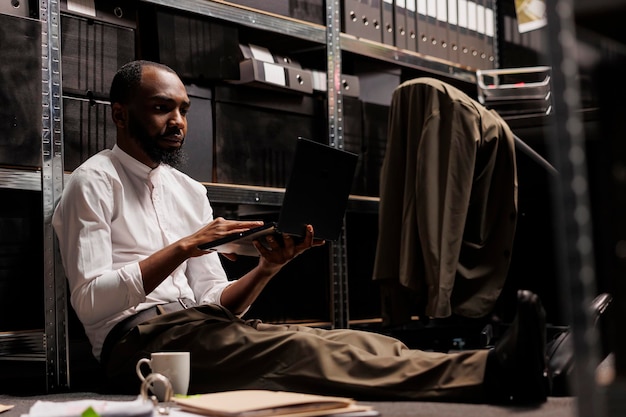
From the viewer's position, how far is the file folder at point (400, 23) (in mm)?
2918

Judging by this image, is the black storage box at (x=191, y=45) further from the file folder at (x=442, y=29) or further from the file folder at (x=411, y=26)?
the file folder at (x=442, y=29)

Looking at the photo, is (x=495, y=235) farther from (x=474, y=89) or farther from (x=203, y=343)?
(x=474, y=89)

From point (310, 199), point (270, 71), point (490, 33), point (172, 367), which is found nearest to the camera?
point (172, 367)

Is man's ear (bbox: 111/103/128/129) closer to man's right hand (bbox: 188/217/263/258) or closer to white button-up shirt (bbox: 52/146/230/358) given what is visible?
white button-up shirt (bbox: 52/146/230/358)

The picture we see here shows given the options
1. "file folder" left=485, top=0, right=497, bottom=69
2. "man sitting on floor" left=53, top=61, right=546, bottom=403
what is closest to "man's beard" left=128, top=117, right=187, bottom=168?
"man sitting on floor" left=53, top=61, right=546, bottom=403

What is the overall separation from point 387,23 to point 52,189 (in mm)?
1370

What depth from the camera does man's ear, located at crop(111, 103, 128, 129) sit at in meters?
2.09

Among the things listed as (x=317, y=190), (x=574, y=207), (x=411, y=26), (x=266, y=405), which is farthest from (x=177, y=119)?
(x=574, y=207)

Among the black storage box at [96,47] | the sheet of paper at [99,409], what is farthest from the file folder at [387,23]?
the sheet of paper at [99,409]

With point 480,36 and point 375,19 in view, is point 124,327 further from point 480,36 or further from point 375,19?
point 480,36

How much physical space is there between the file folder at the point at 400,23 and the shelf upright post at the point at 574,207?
227 centimetres

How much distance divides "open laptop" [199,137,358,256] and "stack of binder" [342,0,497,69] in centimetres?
92

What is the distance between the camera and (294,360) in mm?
1683

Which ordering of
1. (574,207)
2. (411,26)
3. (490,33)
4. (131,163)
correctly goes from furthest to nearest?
(490,33) < (411,26) < (131,163) < (574,207)
